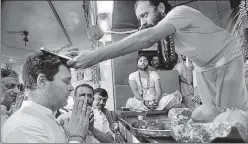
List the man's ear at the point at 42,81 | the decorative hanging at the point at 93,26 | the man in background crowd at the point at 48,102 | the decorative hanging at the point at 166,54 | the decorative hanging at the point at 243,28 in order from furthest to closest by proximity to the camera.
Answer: the decorative hanging at the point at 166,54, the decorative hanging at the point at 243,28, the decorative hanging at the point at 93,26, the man's ear at the point at 42,81, the man in background crowd at the point at 48,102

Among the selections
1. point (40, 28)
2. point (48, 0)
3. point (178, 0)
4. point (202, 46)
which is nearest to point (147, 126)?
point (202, 46)

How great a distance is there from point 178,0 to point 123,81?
6.13 feet

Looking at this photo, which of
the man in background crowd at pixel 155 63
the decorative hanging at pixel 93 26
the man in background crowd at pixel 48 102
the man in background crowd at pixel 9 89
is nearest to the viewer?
the man in background crowd at pixel 48 102

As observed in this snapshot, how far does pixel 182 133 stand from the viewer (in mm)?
750

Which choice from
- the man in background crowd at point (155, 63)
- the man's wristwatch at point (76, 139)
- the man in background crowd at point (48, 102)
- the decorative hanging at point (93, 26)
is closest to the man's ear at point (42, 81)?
the man in background crowd at point (48, 102)

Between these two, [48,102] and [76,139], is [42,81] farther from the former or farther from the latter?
[76,139]

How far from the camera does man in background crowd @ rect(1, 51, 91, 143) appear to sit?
0.99m

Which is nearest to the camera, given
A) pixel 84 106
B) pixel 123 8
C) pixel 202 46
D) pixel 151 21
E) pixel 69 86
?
pixel 84 106

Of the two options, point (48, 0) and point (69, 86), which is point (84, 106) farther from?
point (48, 0)

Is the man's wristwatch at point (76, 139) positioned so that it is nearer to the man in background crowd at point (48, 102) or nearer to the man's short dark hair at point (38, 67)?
the man in background crowd at point (48, 102)

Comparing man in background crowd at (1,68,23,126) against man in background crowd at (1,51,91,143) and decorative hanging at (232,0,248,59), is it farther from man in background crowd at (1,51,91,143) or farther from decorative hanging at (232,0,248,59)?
decorative hanging at (232,0,248,59)

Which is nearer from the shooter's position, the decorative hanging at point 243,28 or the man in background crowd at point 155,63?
the decorative hanging at point 243,28

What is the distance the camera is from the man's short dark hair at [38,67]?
117 centimetres

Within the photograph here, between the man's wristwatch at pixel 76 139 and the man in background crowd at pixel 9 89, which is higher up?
the man in background crowd at pixel 9 89
